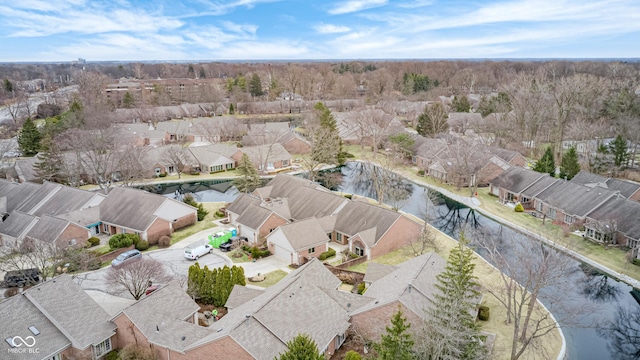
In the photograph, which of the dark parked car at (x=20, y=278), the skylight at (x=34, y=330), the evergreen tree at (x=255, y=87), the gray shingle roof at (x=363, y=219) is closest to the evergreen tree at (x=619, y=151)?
the gray shingle roof at (x=363, y=219)

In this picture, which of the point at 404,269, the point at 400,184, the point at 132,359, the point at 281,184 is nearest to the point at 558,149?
the point at 400,184

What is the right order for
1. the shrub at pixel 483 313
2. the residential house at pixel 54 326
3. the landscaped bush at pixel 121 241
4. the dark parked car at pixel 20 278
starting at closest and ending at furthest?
the residential house at pixel 54 326 < the shrub at pixel 483 313 < the dark parked car at pixel 20 278 < the landscaped bush at pixel 121 241

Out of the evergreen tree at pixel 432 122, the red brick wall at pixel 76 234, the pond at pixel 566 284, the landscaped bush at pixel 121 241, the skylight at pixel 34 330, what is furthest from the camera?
the evergreen tree at pixel 432 122

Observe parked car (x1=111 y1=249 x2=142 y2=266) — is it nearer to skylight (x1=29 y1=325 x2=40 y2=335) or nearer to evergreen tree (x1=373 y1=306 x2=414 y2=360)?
skylight (x1=29 y1=325 x2=40 y2=335)

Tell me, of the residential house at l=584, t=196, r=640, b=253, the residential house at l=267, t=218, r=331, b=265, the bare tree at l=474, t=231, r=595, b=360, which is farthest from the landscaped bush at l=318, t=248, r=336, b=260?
the residential house at l=584, t=196, r=640, b=253

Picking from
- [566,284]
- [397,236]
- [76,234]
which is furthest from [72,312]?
[566,284]

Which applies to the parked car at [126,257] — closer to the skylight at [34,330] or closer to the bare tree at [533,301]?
the skylight at [34,330]

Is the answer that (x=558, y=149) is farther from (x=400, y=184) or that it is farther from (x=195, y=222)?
(x=195, y=222)
